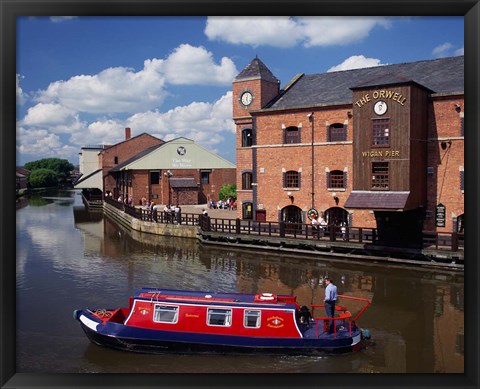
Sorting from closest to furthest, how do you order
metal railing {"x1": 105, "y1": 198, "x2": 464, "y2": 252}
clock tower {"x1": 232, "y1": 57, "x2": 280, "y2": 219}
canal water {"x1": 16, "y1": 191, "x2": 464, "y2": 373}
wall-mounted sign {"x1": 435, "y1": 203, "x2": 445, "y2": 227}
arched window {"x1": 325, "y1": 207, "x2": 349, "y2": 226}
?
canal water {"x1": 16, "y1": 191, "x2": 464, "y2": 373}
metal railing {"x1": 105, "y1": 198, "x2": 464, "y2": 252}
wall-mounted sign {"x1": 435, "y1": 203, "x2": 445, "y2": 227}
arched window {"x1": 325, "y1": 207, "x2": 349, "y2": 226}
clock tower {"x1": 232, "y1": 57, "x2": 280, "y2": 219}

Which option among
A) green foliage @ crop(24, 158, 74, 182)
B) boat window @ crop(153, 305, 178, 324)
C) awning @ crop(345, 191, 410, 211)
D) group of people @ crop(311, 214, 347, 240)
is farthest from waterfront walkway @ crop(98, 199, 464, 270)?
green foliage @ crop(24, 158, 74, 182)

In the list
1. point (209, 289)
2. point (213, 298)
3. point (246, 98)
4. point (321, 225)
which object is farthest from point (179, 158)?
point (213, 298)

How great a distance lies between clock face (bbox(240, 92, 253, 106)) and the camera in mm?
32156

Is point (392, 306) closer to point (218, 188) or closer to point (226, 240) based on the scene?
point (226, 240)

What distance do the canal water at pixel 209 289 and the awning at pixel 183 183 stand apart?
50.6 ft

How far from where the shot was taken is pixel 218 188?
171ft

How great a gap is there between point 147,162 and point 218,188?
7.72m

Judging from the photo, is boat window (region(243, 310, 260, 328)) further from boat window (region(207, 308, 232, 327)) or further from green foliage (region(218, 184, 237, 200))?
green foliage (region(218, 184, 237, 200))

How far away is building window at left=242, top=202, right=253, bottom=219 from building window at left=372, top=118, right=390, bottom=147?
11513 millimetres

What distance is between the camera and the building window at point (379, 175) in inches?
910

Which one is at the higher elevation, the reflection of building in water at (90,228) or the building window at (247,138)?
the building window at (247,138)

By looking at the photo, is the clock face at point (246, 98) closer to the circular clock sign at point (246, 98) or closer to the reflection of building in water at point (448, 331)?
the circular clock sign at point (246, 98)

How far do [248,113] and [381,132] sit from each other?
1136 cm

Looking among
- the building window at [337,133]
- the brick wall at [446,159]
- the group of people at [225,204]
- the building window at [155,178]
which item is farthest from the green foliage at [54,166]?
the brick wall at [446,159]
